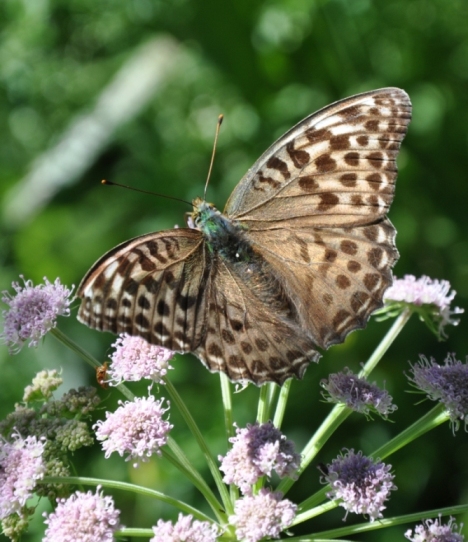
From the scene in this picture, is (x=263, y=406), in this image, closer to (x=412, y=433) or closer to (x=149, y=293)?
(x=412, y=433)

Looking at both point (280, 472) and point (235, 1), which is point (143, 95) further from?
point (280, 472)

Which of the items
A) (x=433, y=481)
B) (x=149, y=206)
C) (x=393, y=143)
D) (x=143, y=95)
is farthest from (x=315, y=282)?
(x=143, y=95)

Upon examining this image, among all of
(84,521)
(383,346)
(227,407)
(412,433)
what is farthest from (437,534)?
(84,521)

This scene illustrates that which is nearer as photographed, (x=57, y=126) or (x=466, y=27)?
(x=466, y=27)

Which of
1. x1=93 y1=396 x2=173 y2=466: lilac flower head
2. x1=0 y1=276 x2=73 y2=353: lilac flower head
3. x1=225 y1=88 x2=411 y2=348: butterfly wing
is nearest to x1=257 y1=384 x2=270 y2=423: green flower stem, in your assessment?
x1=225 y1=88 x2=411 y2=348: butterfly wing

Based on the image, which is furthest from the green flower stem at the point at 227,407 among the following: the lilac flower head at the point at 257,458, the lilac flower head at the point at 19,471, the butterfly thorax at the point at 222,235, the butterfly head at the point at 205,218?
the lilac flower head at the point at 19,471

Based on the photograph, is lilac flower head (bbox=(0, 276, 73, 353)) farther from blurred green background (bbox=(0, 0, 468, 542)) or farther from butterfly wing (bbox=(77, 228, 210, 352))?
blurred green background (bbox=(0, 0, 468, 542))
